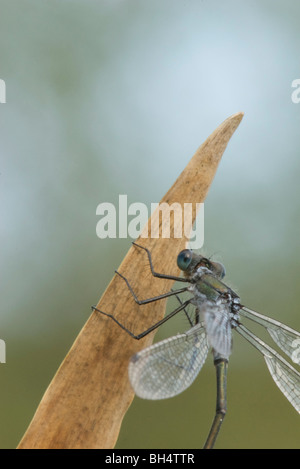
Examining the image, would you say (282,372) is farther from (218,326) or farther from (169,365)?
(169,365)

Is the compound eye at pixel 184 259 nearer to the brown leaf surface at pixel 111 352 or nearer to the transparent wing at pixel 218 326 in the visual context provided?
the brown leaf surface at pixel 111 352

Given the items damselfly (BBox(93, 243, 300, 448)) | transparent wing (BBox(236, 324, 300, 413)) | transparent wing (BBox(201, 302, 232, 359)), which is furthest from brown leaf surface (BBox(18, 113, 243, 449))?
transparent wing (BBox(236, 324, 300, 413))

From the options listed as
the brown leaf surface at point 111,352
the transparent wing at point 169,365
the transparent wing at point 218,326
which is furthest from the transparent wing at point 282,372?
the brown leaf surface at point 111,352

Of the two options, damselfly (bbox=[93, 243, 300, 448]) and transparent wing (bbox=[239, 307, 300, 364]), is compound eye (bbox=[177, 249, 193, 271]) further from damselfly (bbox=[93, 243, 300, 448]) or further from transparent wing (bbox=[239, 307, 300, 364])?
transparent wing (bbox=[239, 307, 300, 364])

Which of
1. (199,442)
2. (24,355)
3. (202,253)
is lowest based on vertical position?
(199,442)

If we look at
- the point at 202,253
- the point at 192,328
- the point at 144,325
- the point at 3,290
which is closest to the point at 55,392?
the point at 144,325
